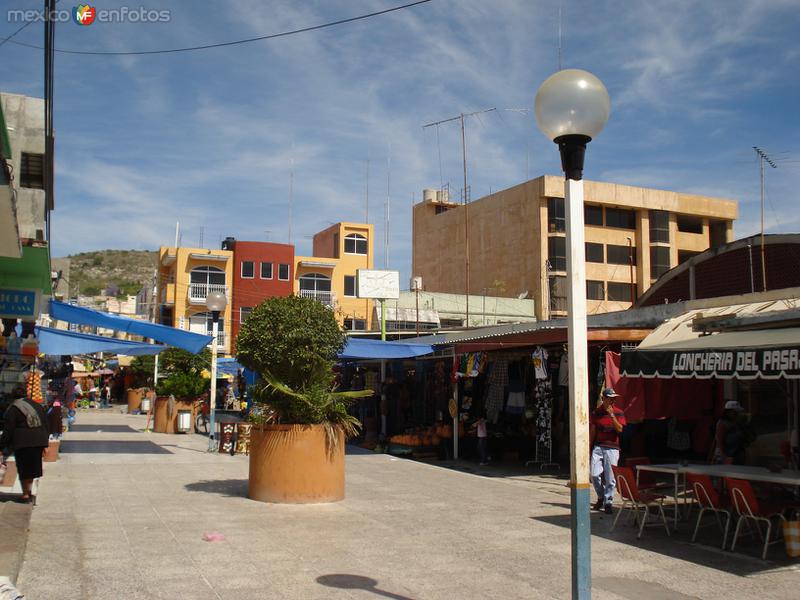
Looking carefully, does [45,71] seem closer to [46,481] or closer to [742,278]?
[46,481]

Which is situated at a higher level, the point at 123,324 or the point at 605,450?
the point at 123,324

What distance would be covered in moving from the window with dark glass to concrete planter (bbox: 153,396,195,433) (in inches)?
1673

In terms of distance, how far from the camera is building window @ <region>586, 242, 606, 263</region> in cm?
5562

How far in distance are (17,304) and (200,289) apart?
4152 centimetres

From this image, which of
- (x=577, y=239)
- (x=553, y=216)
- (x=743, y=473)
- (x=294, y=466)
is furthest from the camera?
(x=553, y=216)

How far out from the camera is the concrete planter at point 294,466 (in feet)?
35.8

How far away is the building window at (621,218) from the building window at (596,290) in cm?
452

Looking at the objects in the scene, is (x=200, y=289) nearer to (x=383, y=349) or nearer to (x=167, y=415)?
(x=167, y=415)

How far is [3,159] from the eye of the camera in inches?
287

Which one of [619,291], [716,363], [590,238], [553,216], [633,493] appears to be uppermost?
[553,216]

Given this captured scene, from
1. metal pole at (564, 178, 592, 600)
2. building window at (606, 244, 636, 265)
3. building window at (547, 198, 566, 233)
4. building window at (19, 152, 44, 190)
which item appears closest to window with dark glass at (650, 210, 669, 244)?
building window at (606, 244, 636, 265)

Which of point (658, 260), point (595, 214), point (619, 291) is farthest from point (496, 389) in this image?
point (658, 260)

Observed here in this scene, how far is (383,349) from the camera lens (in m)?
17.9

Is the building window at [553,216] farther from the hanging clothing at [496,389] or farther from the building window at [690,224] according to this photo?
the hanging clothing at [496,389]
